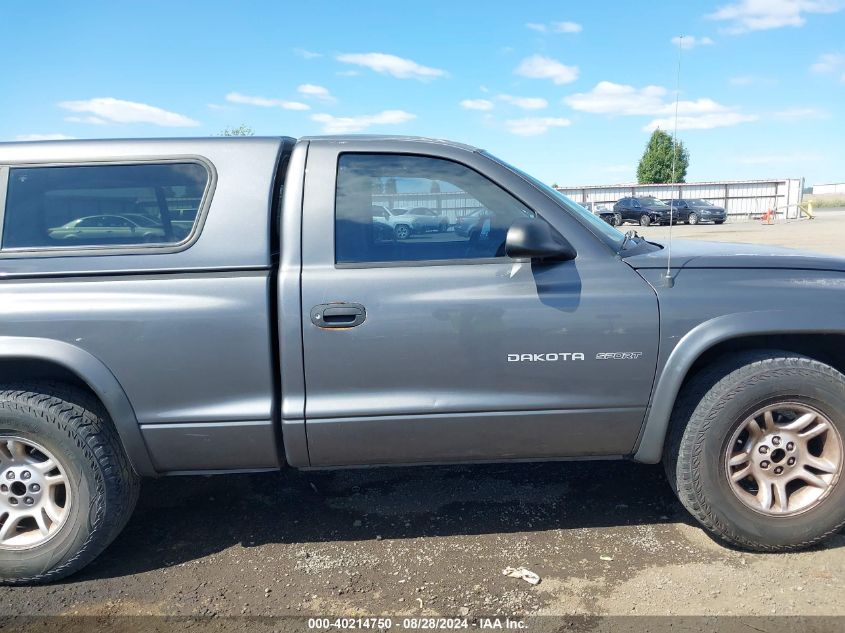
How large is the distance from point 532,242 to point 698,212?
108 ft

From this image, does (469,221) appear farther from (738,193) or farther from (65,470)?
(738,193)

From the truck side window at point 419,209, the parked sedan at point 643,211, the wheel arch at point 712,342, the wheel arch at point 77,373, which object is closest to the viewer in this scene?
the wheel arch at point 77,373

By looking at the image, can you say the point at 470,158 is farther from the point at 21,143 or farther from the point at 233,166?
the point at 21,143

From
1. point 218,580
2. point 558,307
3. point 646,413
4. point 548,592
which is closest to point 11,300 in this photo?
point 218,580

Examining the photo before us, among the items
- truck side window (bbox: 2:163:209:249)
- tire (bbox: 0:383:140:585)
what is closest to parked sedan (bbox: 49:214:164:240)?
truck side window (bbox: 2:163:209:249)

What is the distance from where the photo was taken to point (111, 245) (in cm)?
271

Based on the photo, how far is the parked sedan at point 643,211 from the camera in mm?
31062

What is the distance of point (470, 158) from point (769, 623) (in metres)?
2.27

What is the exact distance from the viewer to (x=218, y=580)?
2744 mm

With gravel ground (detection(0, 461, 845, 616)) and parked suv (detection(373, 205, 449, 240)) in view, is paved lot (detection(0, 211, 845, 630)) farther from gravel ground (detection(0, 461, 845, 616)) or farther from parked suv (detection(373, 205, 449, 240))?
parked suv (detection(373, 205, 449, 240))

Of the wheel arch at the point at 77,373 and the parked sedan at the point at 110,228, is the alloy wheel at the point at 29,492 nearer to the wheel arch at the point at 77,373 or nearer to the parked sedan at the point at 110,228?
the wheel arch at the point at 77,373

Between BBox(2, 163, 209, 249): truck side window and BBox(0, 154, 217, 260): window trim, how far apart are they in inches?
0.6

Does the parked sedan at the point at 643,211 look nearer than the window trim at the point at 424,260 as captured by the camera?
No

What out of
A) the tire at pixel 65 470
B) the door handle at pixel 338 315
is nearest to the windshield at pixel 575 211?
the door handle at pixel 338 315
